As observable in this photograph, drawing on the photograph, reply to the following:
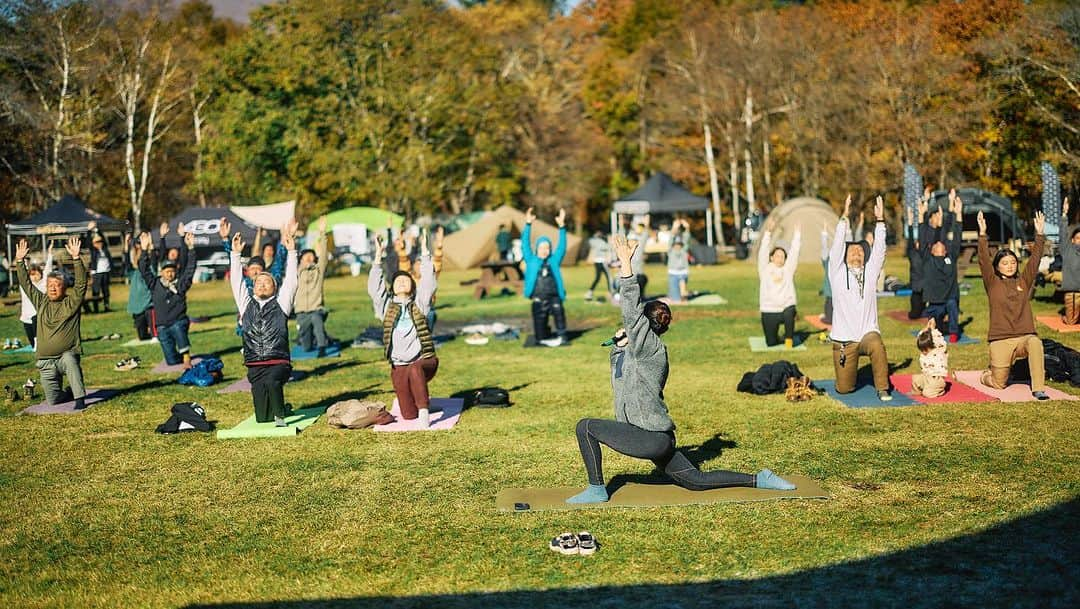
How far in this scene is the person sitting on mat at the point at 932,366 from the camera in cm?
1305

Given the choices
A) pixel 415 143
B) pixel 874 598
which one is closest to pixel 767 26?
pixel 415 143

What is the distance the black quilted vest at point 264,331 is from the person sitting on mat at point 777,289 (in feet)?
27.6

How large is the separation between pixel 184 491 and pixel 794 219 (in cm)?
3445

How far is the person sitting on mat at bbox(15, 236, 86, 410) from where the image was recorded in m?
13.7

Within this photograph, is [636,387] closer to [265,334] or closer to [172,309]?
[265,334]

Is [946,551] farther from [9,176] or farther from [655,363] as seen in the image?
[9,176]

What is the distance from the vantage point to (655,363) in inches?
336

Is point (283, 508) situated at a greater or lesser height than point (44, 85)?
lesser

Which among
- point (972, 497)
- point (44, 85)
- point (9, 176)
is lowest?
point (972, 497)

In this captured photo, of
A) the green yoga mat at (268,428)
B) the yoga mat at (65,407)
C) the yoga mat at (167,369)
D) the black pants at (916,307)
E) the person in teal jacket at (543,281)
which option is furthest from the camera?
the black pants at (916,307)

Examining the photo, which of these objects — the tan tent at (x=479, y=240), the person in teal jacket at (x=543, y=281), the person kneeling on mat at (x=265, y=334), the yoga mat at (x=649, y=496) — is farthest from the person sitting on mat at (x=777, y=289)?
the tan tent at (x=479, y=240)

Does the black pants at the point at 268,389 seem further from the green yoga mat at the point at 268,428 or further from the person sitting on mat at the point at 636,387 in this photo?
the person sitting on mat at the point at 636,387

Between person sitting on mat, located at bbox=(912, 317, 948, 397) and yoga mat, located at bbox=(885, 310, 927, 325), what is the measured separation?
300 inches

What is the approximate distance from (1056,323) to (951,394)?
758cm
